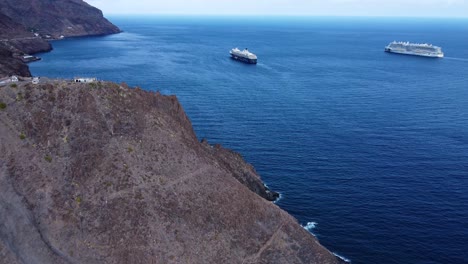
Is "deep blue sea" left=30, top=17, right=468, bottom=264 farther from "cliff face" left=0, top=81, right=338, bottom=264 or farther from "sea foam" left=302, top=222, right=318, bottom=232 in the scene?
"cliff face" left=0, top=81, right=338, bottom=264

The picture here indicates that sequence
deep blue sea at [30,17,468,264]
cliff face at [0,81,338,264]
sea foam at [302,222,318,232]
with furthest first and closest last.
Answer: sea foam at [302,222,318,232] → deep blue sea at [30,17,468,264] → cliff face at [0,81,338,264]

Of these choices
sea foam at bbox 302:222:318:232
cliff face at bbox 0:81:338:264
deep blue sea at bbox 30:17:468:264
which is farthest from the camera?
sea foam at bbox 302:222:318:232

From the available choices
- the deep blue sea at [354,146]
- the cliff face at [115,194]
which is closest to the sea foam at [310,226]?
the deep blue sea at [354,146]

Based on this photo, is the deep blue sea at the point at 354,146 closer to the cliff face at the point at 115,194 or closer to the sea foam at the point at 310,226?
the sea foam at the point at 310,226

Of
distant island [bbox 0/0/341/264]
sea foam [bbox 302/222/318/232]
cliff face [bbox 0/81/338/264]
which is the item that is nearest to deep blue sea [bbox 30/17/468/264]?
sea foam [bbox 302/222/318/232]

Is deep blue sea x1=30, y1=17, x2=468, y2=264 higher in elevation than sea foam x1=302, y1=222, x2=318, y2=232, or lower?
higher

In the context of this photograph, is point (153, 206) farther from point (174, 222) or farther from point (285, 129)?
point (285, 129)

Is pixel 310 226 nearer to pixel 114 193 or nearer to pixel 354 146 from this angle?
pixel 114 193
